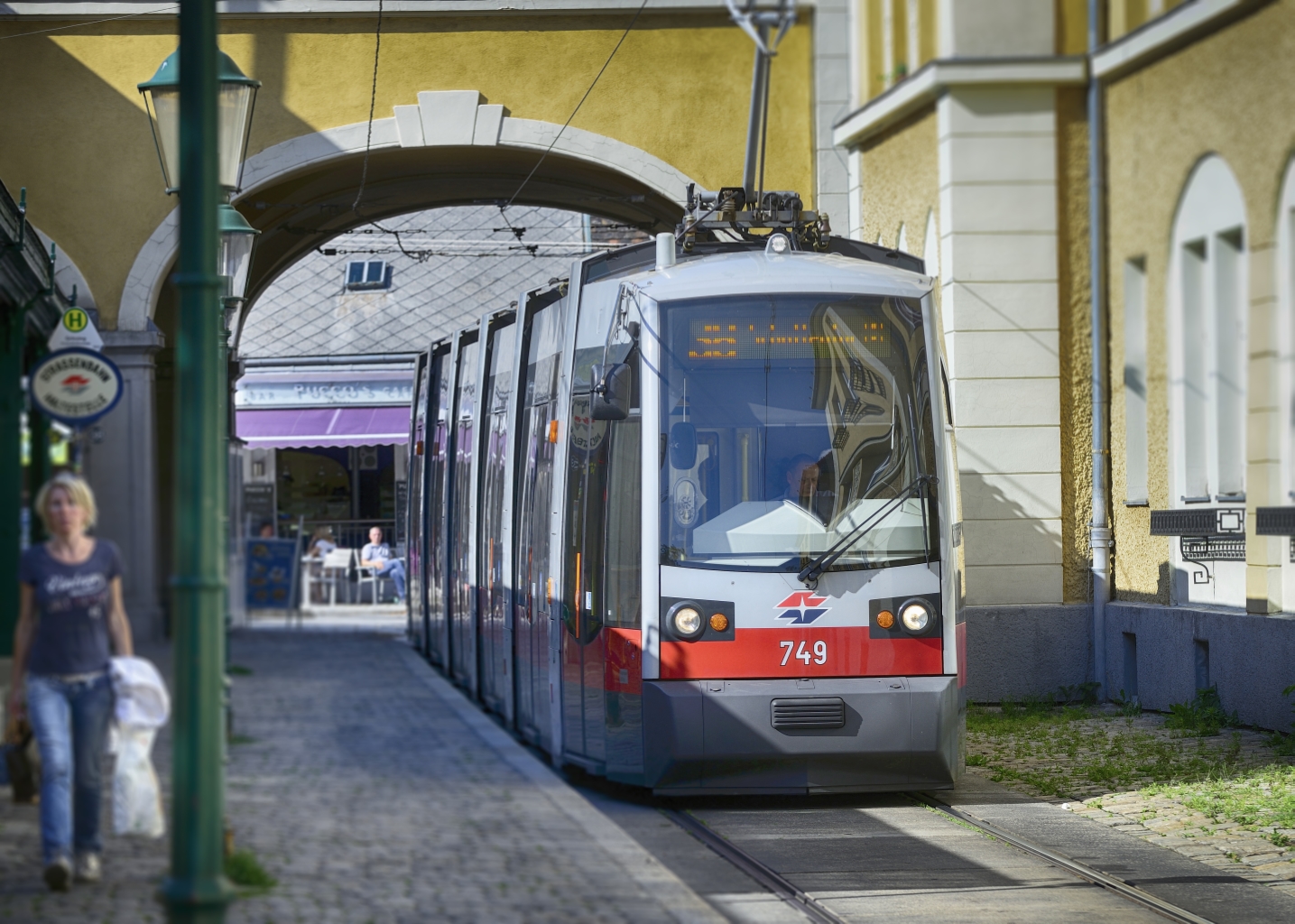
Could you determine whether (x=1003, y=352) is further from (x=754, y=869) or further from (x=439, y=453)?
(x=439, y=453)

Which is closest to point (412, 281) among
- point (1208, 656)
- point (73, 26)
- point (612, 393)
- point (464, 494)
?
point (464, 494)

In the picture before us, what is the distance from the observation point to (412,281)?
29.1m

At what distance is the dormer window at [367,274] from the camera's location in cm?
2727

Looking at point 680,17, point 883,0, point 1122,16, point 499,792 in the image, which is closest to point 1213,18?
point 1122,16

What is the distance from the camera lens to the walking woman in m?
3.96

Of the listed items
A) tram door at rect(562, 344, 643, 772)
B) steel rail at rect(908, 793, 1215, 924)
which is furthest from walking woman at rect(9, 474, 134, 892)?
tram door at rect(562, 344, 643, 772)

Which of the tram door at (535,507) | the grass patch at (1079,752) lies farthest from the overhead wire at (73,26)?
the grass patch at (1079,752)

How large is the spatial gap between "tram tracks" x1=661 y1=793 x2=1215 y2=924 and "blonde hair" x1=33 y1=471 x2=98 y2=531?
11.4ft

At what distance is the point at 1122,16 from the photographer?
4320mm

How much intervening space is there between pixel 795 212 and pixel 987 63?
4.72 m

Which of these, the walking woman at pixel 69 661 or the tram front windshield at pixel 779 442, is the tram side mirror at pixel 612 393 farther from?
the walking woman at pixel 69 661

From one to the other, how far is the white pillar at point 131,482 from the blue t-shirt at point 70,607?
0.13ft

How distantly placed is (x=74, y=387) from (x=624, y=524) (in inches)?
195

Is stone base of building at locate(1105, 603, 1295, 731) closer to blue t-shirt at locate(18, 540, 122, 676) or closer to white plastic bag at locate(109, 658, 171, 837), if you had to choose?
white plastic bag at locate(109, 658, 171, 837)
